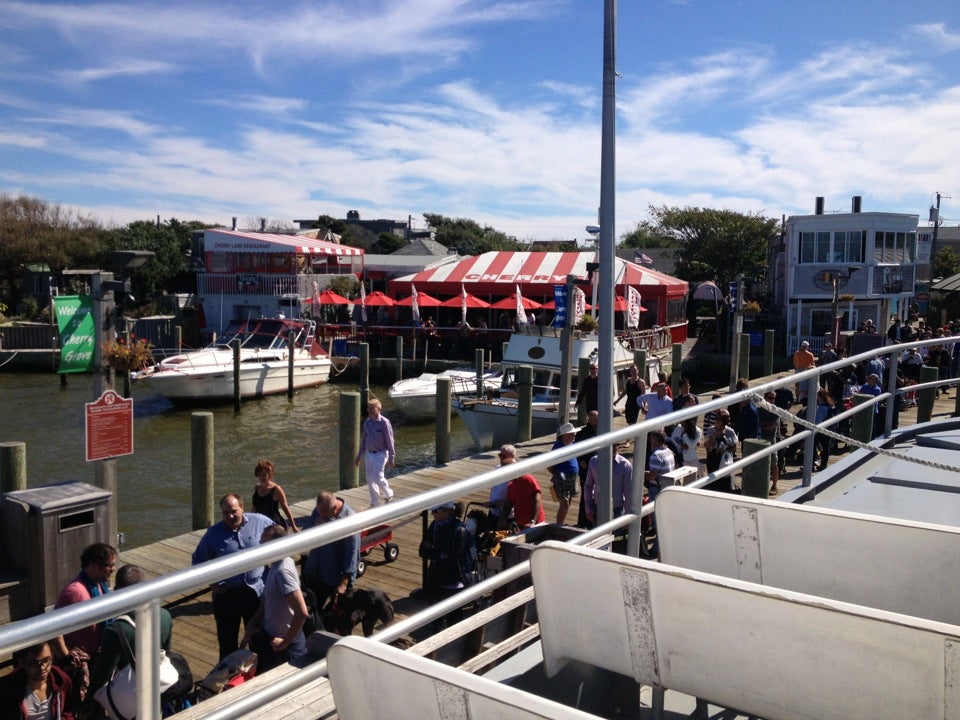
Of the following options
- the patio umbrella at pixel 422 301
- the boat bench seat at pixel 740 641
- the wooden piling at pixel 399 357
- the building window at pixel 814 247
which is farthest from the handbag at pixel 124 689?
the building window at pixel 814 247

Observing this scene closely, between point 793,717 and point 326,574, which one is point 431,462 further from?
point 793,717

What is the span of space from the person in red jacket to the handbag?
26.2 inches

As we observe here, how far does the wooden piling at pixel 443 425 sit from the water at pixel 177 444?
12.9 feet

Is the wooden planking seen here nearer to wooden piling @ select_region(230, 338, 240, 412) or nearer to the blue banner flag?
the blue banner flag

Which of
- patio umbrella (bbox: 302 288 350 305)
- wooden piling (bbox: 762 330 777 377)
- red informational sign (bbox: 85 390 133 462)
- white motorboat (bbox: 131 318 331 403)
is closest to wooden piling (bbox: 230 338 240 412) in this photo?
white motorboat (bbox: 131 318 331 403)

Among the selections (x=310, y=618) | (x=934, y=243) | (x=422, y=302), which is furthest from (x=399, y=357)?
(x=934, y=243)

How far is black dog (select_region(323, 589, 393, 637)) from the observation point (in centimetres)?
640

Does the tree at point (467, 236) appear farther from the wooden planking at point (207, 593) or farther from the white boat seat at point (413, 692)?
the white boat seat at point (413, 692)

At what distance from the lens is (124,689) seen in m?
4.21

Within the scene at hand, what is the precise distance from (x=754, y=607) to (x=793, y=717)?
1.23 ft

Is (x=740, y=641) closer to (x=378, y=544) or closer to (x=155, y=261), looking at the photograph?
(x=378, y=544)

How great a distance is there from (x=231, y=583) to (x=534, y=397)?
16.4 metres

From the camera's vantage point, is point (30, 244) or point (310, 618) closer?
point (310, 618)

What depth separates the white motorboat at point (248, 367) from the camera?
3056 cm
